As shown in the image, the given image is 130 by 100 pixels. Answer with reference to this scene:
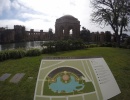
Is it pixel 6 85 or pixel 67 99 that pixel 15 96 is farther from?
pixel 67 99

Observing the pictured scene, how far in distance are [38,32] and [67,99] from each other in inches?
1259

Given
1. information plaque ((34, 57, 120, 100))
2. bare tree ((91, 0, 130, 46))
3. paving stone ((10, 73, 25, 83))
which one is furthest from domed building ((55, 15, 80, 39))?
information plaque ((34, 57, 120, 100))

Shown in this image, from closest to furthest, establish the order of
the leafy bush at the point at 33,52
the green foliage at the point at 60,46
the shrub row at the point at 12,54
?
the shrub row at the point at 12,54, the leafy bush at the point at 33,52, the green foliage at the point at 60,46

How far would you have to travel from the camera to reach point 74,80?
413 centimetres

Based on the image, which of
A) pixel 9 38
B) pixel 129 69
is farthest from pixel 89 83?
pixel 9 38

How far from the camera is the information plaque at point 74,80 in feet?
12.8

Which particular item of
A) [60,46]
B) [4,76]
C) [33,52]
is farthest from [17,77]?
[60,46]

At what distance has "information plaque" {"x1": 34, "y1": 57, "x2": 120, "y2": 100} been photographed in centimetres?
389

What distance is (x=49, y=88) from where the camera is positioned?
392 cm

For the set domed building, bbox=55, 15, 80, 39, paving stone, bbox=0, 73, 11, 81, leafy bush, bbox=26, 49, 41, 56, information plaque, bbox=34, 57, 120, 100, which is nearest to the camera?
information plaque, bbox=34, 57, 120, 100

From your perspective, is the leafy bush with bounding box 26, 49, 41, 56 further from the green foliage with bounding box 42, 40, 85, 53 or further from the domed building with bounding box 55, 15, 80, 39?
the domed building with bounding box 55, 15, 80, 39

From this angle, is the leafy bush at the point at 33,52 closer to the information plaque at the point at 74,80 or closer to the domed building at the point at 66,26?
the information plaque at the point at 74,80

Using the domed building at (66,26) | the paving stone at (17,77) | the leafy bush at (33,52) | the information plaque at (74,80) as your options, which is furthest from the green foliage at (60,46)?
the domed building at (66,26)

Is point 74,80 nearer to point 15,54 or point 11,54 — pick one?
point 15,54
